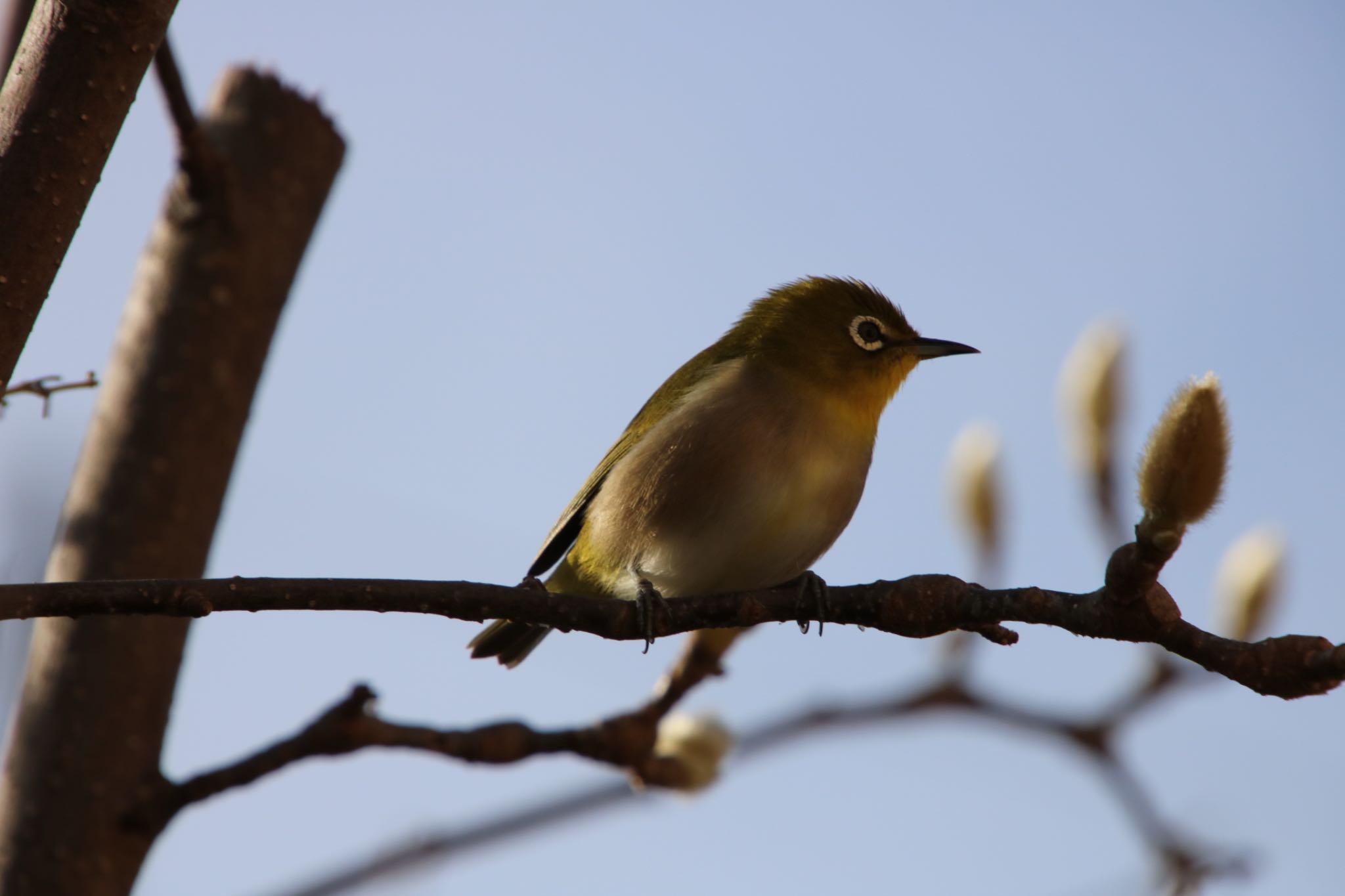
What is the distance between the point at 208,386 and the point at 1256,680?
9.42ft

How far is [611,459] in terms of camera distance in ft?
14.5

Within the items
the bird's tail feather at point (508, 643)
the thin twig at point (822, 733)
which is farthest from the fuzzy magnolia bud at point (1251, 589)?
the bird's tail feather at point (508, 643)

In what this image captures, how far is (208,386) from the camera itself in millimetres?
3736

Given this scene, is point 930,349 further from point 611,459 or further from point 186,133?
point 186,133

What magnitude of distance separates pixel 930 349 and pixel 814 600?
222 centimetres

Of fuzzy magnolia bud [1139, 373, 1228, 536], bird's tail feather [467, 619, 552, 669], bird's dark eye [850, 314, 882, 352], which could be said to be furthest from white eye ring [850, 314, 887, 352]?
fuzzy magnolia bud [1139, 373, 1228, 536]

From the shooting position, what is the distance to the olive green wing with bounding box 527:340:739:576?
431 cm

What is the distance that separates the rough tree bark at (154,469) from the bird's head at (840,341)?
1.58m

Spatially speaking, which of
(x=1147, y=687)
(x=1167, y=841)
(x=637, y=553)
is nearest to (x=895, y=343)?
(x=637, y=553)

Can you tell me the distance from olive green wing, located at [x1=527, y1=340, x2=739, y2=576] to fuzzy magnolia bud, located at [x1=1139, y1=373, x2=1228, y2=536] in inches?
97.5

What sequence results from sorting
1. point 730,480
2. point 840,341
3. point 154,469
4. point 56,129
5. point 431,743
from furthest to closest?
point 840,341 < point 730,480 < point 154,469 < point 431,743 < point 56,129

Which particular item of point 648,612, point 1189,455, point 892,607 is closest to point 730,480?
point 648,612

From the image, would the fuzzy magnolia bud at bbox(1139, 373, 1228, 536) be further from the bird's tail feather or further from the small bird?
the bird's tail feather

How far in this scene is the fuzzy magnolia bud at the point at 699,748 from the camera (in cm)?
365
